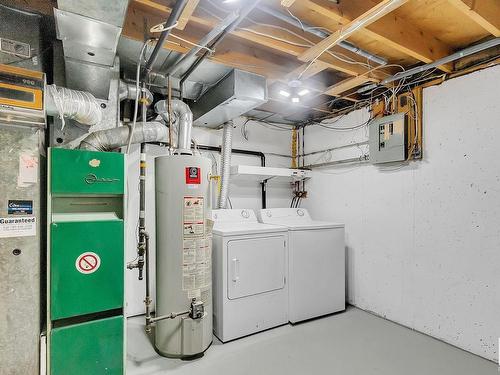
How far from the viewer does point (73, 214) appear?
5.67 feet

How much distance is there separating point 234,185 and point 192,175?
1.41m

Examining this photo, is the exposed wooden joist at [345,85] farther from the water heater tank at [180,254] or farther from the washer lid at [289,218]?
the water heater tank at [180,254]

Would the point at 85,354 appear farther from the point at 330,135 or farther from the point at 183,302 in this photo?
the point at 330,135

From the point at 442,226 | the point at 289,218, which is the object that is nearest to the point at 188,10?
the point at 289,218

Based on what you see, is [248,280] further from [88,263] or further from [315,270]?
[88,263]

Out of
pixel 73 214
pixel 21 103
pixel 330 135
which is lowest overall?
pixel 73 214

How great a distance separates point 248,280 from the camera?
2566mm

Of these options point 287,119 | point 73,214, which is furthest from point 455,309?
point 73,214

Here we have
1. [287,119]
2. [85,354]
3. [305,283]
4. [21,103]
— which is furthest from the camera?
[287,119]

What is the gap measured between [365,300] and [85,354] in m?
2.84

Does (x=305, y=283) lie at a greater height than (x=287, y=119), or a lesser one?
lesser

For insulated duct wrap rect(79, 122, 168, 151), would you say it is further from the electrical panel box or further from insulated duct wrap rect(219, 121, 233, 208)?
the electrical panel box

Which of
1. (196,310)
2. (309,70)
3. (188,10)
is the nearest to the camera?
(188,10)

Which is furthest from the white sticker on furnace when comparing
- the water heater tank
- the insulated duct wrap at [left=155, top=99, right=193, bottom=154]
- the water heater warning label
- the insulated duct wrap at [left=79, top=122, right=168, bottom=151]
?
the insulated duct wrap at [left=155, top=99, right=193, bottom=154]
